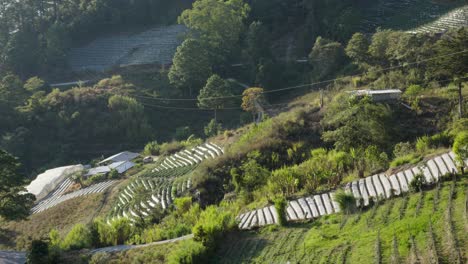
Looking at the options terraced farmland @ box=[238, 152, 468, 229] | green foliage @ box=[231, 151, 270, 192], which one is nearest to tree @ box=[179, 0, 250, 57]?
green foliage @ box=[231, 151, 270, 192]

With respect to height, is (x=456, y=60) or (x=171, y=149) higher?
(x=456, y=60)

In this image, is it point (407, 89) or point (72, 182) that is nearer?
point (407, 89)

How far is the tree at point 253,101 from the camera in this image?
86.8ft

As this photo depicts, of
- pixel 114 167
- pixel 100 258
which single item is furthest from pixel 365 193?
pixel 114 167

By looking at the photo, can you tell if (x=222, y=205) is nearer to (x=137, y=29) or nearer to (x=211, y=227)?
(x=211, y=227)

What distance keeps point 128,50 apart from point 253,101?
69.3 feet

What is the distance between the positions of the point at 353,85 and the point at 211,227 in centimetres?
1488

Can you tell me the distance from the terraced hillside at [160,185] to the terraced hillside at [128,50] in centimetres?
1825

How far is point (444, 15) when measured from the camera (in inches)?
1313

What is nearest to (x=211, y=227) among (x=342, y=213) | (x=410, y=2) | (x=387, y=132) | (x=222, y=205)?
(x=342, y=213)

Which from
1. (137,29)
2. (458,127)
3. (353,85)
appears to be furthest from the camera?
(137,29)

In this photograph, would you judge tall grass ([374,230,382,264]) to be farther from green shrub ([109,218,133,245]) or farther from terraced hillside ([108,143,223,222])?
terraced hillside ([108,143,223,222])

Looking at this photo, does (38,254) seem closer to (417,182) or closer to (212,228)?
(212,228)

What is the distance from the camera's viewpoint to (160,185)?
19797 millimetres
